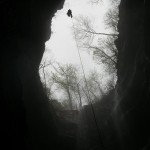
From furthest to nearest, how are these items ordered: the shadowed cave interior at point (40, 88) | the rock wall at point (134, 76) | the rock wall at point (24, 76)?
the rock wall at point (134, 76), the shadowed cave interior at point (40, 88), the rock wall at point (24, 76)

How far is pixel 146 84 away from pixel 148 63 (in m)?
1.36

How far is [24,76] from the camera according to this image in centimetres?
1424

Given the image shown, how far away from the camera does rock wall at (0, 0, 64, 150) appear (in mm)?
9078

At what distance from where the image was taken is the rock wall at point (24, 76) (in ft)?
29.8

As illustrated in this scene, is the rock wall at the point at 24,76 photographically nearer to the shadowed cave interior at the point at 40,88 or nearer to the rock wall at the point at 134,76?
the shadowed cave interior at the point at 40,88

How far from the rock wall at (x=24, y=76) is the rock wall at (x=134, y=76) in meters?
5.73

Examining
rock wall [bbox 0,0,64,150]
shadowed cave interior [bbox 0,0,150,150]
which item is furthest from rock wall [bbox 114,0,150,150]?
rock wall [bbox 0,0,64,150]

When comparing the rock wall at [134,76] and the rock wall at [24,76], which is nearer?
the rock wall at [24,76]

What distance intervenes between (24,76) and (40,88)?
9.46 feet

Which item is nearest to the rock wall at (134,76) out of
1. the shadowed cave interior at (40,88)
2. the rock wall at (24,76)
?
the shadowed cave interior at (40,88)

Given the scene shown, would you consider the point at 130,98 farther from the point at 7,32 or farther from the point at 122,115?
the point at 7,32

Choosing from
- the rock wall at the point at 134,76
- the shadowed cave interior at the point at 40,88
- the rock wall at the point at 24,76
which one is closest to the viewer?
the rock wall at the point at 24,76

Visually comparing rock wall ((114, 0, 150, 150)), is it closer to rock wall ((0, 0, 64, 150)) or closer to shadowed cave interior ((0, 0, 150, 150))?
shadowed cave interior ((0, 0, 150, 150))

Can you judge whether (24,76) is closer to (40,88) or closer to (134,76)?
(40,88)
